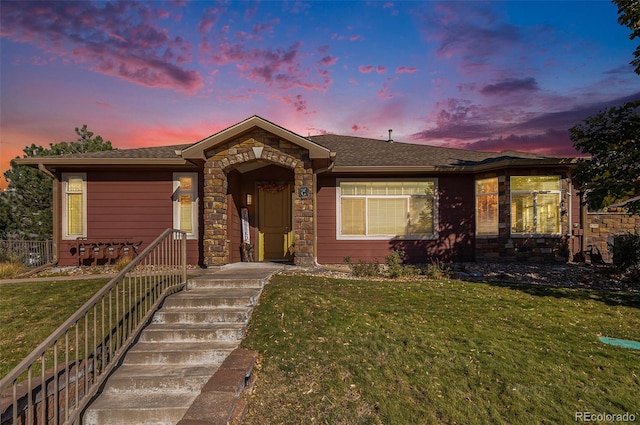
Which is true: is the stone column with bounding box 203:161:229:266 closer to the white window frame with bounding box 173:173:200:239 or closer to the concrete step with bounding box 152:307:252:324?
the white window frame with bounding box 173:173:200:239

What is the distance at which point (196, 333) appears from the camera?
4879 mm

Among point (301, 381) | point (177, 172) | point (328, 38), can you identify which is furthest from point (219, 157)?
point (301, 381)

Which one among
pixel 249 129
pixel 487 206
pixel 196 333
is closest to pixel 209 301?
pixel 196 333

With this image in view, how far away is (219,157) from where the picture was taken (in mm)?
9305

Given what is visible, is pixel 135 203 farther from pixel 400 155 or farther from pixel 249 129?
pixel 400 155

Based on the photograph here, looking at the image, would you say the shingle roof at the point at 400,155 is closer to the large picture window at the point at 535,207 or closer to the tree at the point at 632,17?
the large picture window at the point at 535,207

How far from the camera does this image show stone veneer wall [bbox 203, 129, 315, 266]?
30.2 ft

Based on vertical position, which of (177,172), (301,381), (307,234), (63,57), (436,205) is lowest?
(301,381)

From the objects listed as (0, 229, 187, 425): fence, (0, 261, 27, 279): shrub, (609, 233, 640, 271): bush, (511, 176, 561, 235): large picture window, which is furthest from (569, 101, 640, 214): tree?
(0, 261, 27, 279): shrub

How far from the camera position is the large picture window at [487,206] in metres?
11.1

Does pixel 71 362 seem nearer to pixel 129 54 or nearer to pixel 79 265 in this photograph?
pixel 79 265

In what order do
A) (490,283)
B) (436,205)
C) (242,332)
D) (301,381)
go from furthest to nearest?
(436,205), (490,283), (242,332), (301,381)

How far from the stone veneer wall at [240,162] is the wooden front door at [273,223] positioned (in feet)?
7.10

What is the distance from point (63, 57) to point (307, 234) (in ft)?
26.9
